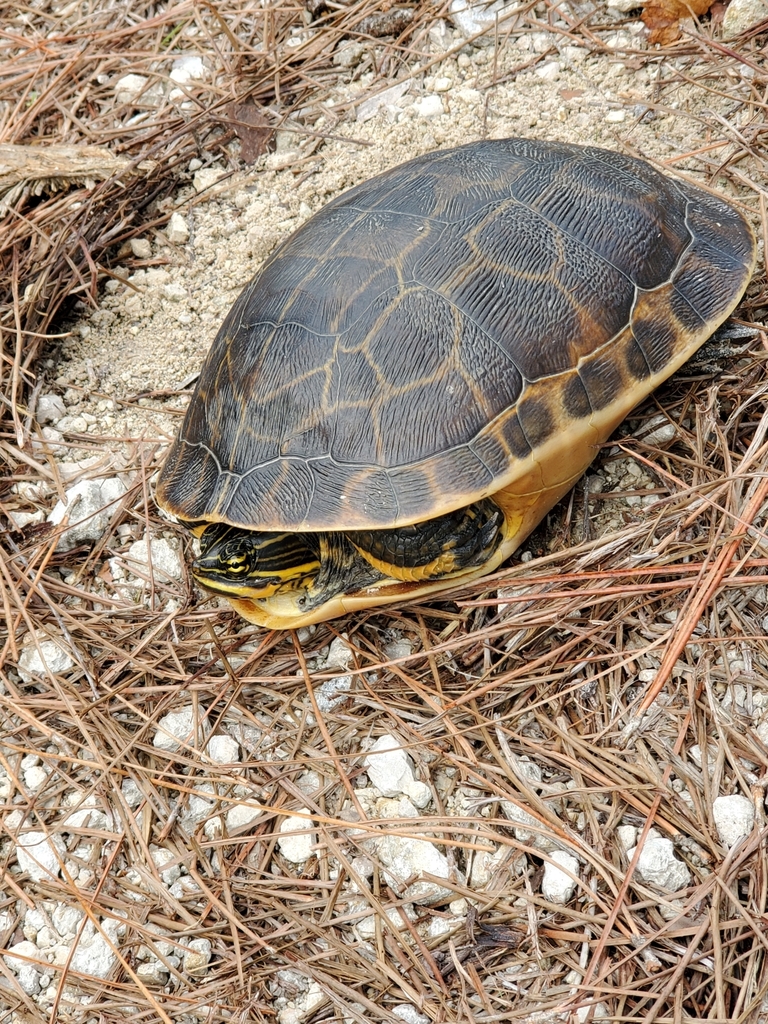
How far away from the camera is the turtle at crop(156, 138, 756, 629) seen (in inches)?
110

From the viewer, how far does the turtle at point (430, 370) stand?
9.20 feet

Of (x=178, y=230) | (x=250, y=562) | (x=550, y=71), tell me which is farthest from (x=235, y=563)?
(x=550, y=71)

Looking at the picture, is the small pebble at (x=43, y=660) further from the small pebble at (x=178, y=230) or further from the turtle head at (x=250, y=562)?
the small pebble at (x=178, y=230)

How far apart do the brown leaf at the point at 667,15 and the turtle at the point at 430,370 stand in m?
1.47

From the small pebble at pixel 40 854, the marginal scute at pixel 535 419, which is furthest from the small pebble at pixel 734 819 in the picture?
the small pebble at pixel 40 854

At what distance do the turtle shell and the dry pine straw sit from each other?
14.3 inches

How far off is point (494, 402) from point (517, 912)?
156 cm

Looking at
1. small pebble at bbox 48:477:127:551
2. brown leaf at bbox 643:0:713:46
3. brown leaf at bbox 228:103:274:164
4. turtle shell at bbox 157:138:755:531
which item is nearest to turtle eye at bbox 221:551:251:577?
turtle shell at bbox 157:138:755:531

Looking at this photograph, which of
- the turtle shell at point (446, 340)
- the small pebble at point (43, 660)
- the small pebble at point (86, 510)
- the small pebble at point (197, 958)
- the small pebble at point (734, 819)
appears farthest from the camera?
the small pebble at point (86, 510)

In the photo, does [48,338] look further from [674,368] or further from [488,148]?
[674,368]

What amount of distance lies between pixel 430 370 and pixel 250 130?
2.50 m

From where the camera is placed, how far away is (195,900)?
2732 millimetres

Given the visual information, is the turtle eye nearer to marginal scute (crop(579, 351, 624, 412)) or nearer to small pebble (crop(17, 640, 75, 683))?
small pebble (crop(17, 640, 75, 683))

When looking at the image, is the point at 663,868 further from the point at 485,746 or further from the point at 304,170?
the point at 304,170
